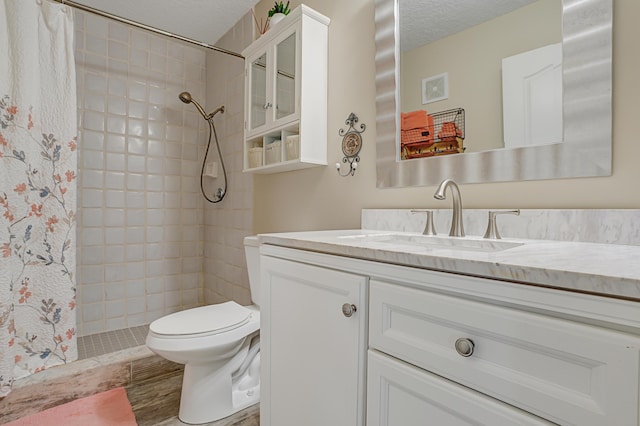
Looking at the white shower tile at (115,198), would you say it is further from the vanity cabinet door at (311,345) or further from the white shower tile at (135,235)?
the vanity cabinet door at (311,345)

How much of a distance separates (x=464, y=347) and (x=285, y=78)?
1.51 m

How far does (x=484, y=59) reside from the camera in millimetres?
1141

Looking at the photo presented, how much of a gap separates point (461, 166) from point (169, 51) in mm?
2533

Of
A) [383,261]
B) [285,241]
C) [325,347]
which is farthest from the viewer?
[285,241]

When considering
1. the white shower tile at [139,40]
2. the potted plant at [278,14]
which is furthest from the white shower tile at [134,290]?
the potted plant at [278,14]

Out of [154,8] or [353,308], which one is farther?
[154,8]

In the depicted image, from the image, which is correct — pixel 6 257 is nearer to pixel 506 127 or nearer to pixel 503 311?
pixel 503 311

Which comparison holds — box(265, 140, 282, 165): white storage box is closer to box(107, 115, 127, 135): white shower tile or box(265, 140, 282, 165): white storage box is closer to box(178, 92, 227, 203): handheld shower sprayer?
box(178, 92, 227, 203): handheld shower sprayer

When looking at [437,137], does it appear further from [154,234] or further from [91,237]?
[91,237]

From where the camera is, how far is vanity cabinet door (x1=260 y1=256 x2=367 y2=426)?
2.64ft

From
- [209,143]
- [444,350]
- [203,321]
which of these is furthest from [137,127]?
[444,350]

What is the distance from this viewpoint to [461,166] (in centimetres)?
119

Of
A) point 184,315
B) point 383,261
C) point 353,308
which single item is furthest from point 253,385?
point 383,261

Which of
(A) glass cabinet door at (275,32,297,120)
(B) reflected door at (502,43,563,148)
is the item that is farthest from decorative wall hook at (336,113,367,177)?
(B) reflected door at (502,43,563,148)
